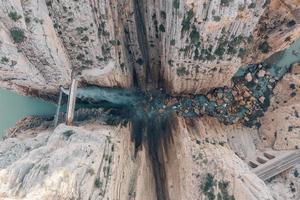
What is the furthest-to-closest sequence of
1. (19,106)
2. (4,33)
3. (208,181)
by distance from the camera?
(19,106), (208,181), (4,33)

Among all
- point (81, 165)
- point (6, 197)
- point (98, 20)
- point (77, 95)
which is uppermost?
point (98, 20)

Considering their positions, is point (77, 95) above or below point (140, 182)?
above

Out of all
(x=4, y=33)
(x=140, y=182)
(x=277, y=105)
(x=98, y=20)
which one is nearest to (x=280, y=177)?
(x=277, y=105)

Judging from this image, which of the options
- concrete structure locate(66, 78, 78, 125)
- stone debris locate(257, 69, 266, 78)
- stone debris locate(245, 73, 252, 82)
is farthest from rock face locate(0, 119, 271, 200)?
stone debris locate(257, 69, 266, 78)

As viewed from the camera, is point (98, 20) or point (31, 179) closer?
point (31, 179)

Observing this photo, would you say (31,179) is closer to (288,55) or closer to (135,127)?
(135,127)

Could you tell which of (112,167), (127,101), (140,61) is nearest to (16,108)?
(127,101)

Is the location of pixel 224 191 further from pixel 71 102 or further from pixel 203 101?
pixel 71 102
